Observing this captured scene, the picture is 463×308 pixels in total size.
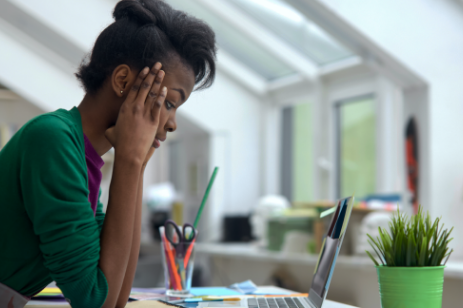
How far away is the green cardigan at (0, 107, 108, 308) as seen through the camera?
2.11ft

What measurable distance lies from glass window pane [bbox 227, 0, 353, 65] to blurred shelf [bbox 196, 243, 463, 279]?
1.19m

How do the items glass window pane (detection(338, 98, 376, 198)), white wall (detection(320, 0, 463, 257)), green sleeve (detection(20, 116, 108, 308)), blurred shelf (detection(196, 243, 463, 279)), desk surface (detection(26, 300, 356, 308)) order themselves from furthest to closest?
1. glass window pane (detection(338, 98, 376, 198))
2. white wall (detection(320, 0, 463, 257))
3. blurred shelf (detection(196, 243, 463, 279))
4. desk surface (detection(26, 300, 356, 308))
5. green sleeve (detection(20, 116, 108, 308))

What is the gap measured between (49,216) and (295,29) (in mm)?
2501

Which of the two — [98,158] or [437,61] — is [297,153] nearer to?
[437,61]

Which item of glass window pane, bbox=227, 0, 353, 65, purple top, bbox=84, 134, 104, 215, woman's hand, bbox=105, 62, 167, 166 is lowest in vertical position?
purple top, bbox=84, 134, 104, 215

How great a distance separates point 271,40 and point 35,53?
54.8 inches

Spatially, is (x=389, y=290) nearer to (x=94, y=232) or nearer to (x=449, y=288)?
(x=94, y=232)

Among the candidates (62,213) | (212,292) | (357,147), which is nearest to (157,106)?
(62,213)

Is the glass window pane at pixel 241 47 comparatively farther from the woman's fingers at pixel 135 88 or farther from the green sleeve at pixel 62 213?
the green sleeve at pixel 62 213

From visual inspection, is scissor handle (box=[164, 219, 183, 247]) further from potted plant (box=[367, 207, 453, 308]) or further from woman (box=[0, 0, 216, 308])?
potted plant (box=[367, 207, 453, 308])

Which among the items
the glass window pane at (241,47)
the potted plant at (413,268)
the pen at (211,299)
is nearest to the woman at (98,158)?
the pen at (211,299)

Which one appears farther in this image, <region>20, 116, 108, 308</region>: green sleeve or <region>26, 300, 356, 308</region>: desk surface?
<region>26, 300, 356, 308</region>: desk surface

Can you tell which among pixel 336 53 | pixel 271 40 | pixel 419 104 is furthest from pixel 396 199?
pixel 271 40

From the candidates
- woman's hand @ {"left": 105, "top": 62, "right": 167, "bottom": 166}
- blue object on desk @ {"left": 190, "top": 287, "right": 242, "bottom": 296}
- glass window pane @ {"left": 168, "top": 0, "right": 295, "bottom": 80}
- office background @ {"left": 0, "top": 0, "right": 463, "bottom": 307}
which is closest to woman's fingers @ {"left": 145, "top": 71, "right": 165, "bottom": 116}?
woman's hand @ {"left": 105, "top": 62, "right": 167, "bottom": 166}
